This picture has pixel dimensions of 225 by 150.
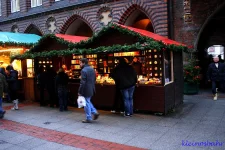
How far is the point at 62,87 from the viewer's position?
8.93 m

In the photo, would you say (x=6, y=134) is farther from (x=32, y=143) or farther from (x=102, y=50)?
(x=102, y=50)

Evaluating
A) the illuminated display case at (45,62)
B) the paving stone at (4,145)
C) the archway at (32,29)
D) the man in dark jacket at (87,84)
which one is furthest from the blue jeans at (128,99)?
the archway at (32,29)

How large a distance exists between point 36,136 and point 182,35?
374 inches

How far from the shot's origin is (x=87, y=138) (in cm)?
588

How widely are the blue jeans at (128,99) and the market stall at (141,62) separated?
1.62 ft

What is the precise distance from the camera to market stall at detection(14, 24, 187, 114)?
25.6 ft

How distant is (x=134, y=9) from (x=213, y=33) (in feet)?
15.9

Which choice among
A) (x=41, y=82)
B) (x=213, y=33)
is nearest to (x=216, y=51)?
(x=213, y=33)

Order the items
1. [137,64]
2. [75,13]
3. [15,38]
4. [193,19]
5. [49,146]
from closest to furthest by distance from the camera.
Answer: [49,146], [137,64], [15,38], [193,19], [75,13]

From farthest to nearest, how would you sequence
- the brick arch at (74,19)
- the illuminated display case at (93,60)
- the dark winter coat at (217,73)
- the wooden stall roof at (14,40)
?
the brick arch at (74,19), the wooden stall roof at (14,40), the dark winter coat at (217,73), the illuminated display case at (93,60)

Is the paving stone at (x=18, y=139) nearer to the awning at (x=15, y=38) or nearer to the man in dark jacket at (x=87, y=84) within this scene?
the man in dark jacket at (x=87, y=84)

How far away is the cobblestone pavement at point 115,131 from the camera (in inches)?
212

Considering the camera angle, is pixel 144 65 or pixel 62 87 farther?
pixel 62 87

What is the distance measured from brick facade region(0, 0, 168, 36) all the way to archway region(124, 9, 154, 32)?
0.38 meters
